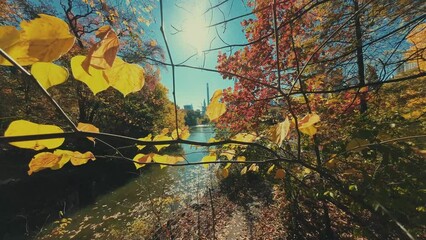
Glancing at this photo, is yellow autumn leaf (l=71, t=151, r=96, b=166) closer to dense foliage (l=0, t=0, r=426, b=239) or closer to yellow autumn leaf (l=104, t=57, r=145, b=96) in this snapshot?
dense foliage (l=0, t=0, r=426, b=239)

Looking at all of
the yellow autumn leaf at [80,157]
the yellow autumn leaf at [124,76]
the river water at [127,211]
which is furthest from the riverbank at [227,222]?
the yellow autumn leaf at [124,76]

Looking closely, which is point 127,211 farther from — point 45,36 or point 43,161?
point 45,36

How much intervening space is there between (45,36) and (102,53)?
3.6 inches

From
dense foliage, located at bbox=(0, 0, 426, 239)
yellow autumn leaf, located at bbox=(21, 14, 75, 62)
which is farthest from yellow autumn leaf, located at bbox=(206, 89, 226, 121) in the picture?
yellow autumn leaf, located at bbox=(21, 14, 75, 62)

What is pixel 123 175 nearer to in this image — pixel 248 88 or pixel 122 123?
pixel 122 123

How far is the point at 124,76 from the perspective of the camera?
0.57 metres

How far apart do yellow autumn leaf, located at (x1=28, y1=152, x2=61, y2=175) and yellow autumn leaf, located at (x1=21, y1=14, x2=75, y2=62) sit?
435 millimetres

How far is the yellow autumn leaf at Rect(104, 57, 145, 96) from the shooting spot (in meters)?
0.55

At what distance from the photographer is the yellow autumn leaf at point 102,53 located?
402 mm

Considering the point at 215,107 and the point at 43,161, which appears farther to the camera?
the point at 215,107

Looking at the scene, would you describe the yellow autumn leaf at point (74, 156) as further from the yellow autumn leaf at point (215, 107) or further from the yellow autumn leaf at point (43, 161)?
the yellow autumn leaf at point (215, 107)

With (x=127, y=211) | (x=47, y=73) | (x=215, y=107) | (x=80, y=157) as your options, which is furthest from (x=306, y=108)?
Answer: (x=127, y=211)

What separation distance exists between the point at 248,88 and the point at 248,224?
3.53 metres

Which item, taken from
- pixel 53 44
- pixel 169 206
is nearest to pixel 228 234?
pixel 169 206
